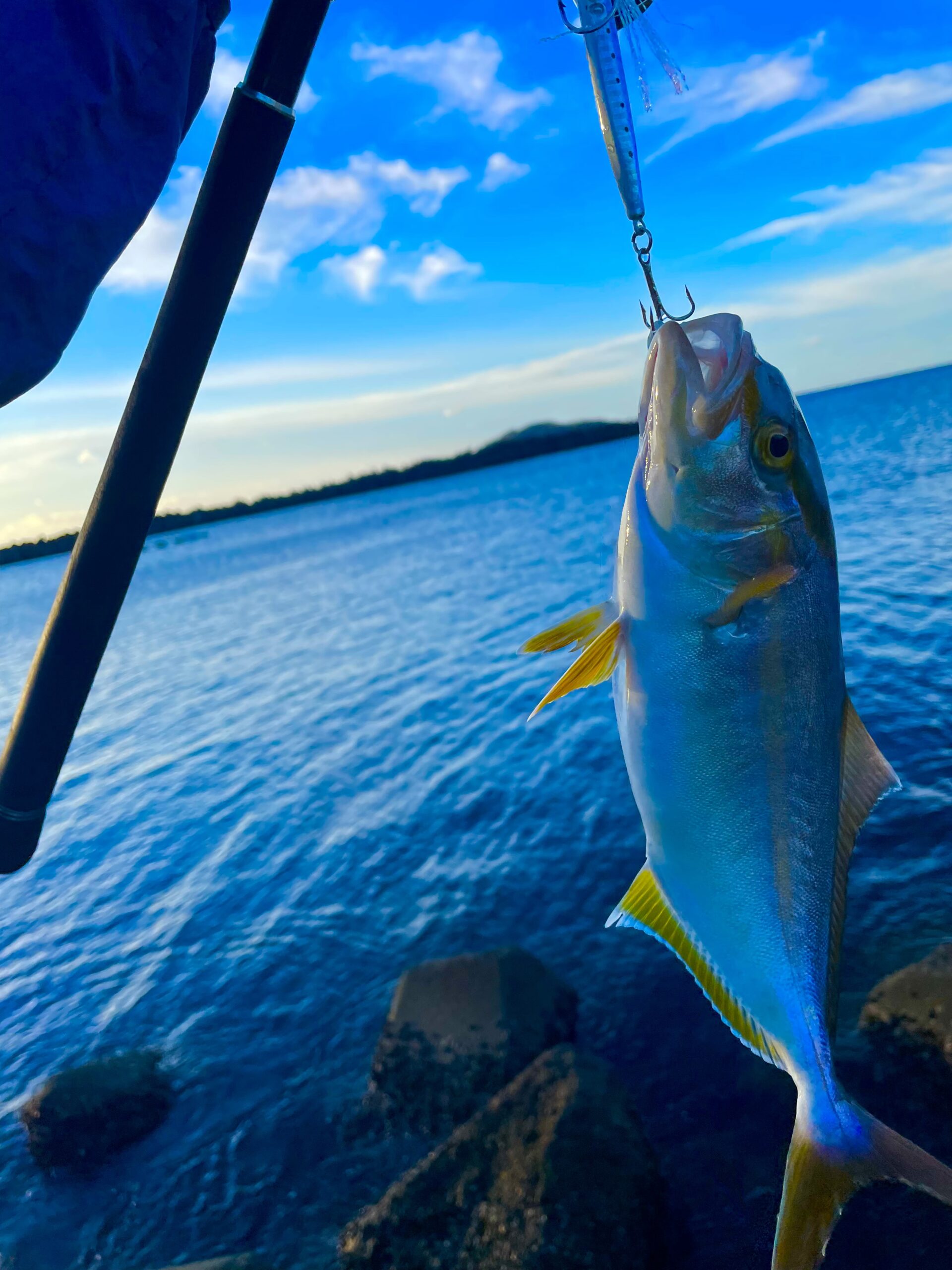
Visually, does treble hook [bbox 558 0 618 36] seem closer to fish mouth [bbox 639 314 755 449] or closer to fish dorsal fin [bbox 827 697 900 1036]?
fish mouth [bbox 639 314 755 449]

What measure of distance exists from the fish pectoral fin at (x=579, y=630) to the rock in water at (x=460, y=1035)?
569 centimetres

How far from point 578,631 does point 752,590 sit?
54 centimetres

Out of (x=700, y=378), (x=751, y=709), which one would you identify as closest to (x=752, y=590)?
(x=751, y=709)

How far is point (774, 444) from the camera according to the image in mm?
2410

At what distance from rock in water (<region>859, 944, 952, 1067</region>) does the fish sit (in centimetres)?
442

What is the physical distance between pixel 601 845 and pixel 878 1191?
553 centimetres

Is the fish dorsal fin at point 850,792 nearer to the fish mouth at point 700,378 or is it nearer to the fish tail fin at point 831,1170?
the fish tail fin at point 831,1170

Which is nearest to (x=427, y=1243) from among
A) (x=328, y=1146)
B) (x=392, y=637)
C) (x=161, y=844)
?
(x=328, y=1146)

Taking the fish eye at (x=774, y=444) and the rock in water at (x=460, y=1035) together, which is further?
the rock in water at (x=460, y=1035)

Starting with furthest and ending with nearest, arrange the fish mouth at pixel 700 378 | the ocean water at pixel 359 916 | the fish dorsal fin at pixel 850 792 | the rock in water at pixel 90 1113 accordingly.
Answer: the rock in water at pixel 90 1113
the ocean water at pixel 359 916
the fish dorsal fin at pixel 850 792
the fish mouth at pixel 700 378

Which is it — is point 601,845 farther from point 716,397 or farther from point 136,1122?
point 716,397

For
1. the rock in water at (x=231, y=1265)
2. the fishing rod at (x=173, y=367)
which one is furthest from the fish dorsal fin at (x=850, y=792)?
the rock in water at (x=231, y=1265)

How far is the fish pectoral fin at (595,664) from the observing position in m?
2.42

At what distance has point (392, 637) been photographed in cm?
2814
